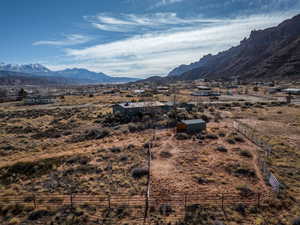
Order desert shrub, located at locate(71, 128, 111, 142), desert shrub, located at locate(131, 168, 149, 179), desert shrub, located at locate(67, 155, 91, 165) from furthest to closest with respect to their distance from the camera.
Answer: desert shrub, located at locate(71, 128, 111, 142), desert shrub, located at locate(67, 155, 91, 165), desert shrub, located at locate(131, 168, 149, 179)

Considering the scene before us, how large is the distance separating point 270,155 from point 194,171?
31.6ft

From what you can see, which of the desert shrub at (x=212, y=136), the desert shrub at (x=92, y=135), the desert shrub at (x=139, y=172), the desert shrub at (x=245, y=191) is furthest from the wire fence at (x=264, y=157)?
the desert shrub at (x=92, y=135)

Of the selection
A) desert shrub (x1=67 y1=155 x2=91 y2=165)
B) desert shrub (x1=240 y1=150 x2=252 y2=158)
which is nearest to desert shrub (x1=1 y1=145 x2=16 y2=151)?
desert shrub (x1=67 y1=155 x2=91 y2=165)

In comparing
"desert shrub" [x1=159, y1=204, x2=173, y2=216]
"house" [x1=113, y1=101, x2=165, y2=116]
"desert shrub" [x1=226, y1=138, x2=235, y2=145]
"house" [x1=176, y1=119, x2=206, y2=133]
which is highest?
"house" [x1=113, y1=101, x2=165, y2=116]

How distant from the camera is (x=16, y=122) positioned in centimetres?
4359

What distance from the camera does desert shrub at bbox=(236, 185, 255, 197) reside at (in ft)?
46.2

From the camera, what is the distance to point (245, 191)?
1443 cm

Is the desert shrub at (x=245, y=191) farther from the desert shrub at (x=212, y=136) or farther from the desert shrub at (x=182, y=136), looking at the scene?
the desert shrub at (x=182, y=136)

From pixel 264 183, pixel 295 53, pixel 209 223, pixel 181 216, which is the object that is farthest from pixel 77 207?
pixel 295 53

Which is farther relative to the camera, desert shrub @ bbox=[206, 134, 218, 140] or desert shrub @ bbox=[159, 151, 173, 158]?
desert shrub @ bbox=[206, 134, 218, 140]

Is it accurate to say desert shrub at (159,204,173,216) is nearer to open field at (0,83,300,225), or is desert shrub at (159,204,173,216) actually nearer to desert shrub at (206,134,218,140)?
open field at (0,83,300,225)

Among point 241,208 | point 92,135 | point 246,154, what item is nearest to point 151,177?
point 241,208

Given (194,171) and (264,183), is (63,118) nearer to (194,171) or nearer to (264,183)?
(194,171)

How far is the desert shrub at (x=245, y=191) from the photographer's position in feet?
46.2
